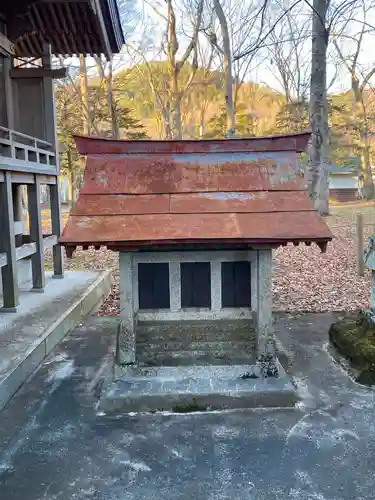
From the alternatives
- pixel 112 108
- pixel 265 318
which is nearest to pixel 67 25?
pixel 265 318

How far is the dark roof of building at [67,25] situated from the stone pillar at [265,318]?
520cm

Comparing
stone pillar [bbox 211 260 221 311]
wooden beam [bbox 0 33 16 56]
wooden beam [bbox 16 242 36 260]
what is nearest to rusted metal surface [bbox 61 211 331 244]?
stone pillar [bbox 211 260 221 311]

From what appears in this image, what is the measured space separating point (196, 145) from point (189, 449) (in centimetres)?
313

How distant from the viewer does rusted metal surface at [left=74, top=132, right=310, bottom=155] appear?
4.85 meters

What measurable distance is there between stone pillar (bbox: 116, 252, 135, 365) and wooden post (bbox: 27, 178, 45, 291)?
13.9 feet

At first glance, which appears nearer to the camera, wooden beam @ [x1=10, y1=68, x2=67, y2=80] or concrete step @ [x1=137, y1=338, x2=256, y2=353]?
concrete step @ [x1=137, y1=338, x2=256, y2=353]

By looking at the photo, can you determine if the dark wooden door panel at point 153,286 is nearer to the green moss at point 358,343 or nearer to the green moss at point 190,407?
the green moss at point 190,407

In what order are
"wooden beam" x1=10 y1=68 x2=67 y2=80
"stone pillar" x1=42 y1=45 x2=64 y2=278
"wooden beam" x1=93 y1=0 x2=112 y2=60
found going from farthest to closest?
"stone pillar" x1=42 y1=45 x2=64 y2=278 → "wooden beam" x1=10 y1=68 x2=67 y2=80 → "wooden beam" x1=93 y1=0 x2=112 y2=60

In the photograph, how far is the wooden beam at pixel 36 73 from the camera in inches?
342

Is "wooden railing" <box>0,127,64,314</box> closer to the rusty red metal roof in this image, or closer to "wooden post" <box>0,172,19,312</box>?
"wooden post" <box>0,172,19,312</box>

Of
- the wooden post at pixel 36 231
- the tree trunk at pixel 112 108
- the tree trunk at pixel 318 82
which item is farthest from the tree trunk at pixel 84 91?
the wooden post at pixel 36 231

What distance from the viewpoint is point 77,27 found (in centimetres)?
843

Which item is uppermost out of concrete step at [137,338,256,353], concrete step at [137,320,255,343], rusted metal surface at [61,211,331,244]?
rusted metal surface at [61,211,331,244]

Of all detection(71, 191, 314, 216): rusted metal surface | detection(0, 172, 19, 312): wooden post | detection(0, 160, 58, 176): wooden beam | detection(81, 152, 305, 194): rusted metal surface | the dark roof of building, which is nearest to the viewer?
detection(71, 191, 314, 216): rusted metal surface
